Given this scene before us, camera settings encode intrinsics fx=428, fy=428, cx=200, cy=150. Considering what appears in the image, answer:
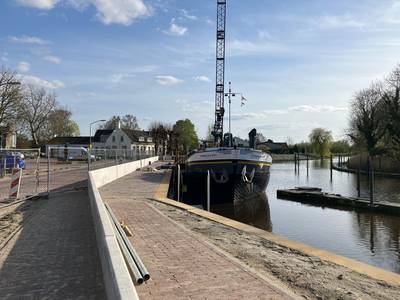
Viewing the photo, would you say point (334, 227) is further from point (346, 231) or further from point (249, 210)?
point (249, 210)

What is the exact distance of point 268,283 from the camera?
575 cm

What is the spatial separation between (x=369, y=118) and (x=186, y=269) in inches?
2535

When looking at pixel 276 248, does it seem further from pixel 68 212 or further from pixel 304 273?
pixel 68 212

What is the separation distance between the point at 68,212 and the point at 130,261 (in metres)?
7.91

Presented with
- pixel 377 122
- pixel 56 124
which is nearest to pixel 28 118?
pixel 56 124

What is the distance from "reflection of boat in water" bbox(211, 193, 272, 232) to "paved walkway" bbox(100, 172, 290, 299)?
33.8 ft

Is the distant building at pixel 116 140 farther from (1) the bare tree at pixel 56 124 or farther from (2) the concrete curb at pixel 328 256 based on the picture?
(2) the concrete curb at pixel 328 256

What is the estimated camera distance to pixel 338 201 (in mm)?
24047

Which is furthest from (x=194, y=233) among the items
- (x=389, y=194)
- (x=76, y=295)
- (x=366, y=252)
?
(x=389, y=194)

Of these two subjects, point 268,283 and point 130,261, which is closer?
point 268,283

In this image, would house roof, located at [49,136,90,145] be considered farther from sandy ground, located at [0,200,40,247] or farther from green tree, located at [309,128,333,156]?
sandy ground, located at [0,200,40,247]

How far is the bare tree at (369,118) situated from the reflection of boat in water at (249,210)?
40.8m

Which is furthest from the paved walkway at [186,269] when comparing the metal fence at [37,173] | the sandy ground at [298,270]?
the metal fence at [37,173]

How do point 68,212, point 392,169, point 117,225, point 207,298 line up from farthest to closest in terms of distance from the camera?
point 392,169 < point 68,212 < point 117,225 < point 207,298
